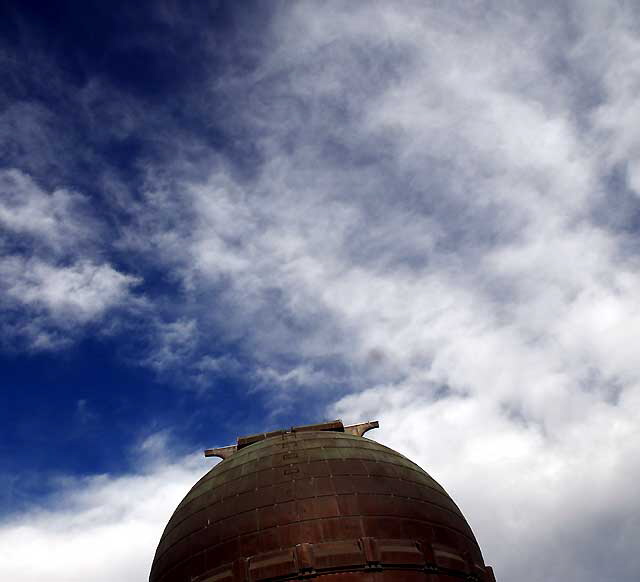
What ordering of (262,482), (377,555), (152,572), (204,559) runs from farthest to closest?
(152,572) < (262,482) < (204,559) < (377,555)

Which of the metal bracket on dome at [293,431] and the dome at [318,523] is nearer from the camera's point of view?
the dome at [318,523]

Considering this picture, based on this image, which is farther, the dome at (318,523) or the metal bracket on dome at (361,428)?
the metal bracket on dome at (361,428)

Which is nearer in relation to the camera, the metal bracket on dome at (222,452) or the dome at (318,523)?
the dome at (318,523)

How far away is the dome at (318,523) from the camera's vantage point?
43.8 feet

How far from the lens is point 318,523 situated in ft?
45.4

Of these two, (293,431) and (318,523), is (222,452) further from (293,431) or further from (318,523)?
(318,523)

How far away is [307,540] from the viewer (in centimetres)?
1356

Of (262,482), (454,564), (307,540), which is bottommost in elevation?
(454,564)

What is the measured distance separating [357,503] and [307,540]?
60.8 inches

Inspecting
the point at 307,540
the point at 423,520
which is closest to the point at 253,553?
the point at 307,540

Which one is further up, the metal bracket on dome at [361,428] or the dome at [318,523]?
the metal bracket on dome at [361,428]

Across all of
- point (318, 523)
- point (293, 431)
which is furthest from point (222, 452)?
point (318, 523)

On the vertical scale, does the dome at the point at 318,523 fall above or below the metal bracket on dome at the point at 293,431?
below

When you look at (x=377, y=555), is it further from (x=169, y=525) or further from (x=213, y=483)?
(x=169, y=525)
